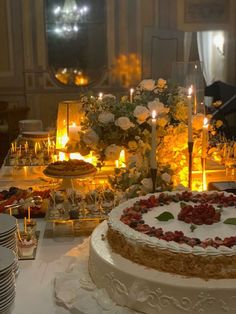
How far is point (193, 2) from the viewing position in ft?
23.3

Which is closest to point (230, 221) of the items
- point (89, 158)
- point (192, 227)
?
point (192, 227)

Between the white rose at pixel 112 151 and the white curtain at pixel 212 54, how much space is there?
599 centimetres

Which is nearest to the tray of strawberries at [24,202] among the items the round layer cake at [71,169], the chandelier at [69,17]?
the round layer cake at [71,169]

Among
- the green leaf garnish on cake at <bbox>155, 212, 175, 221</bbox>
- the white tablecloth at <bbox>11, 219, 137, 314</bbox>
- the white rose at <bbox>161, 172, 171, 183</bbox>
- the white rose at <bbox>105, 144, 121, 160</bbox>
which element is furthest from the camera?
the white rose at <bbox>105, 144, 121, 160</bbox>

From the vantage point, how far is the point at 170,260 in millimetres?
1312

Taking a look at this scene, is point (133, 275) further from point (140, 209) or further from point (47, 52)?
point (47, 52)

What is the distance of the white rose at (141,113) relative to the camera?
2189 millimetres

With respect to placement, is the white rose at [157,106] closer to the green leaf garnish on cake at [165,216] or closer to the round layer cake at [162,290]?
the green leaf garnish on cake at [165,216]

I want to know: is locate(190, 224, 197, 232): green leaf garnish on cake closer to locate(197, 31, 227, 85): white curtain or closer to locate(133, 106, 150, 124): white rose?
locate(133, 106, 150, 124): white rose

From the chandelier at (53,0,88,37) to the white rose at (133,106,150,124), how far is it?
500 cm

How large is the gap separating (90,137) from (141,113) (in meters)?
0.28

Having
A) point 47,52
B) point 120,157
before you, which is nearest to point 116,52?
point 47,52

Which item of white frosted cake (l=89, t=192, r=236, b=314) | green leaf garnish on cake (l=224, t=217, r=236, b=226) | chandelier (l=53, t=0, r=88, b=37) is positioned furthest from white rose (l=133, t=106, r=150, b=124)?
chandelier (l=53, t=0, r=88, b=37)

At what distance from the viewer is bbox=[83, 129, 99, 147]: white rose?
7.62 ft
